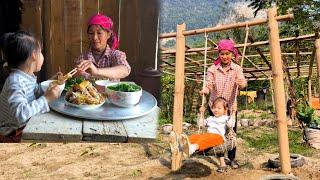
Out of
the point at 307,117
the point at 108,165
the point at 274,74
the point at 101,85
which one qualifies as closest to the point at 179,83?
the point at 274,74

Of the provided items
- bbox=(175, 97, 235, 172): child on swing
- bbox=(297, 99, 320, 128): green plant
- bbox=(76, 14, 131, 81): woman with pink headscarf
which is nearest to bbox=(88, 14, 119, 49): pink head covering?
bbox=(76, 14, 131, 81): woman with pink headscarf

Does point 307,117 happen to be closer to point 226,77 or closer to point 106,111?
point 226,77

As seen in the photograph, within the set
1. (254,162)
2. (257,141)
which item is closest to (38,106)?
(254,162)

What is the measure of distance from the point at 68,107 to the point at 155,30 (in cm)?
20

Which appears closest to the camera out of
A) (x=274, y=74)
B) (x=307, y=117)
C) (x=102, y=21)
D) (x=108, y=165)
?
(x=102, y=21)

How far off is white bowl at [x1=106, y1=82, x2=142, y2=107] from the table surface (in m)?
0.03

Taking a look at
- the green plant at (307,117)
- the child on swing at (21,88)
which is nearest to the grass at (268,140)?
the green plant at (307,117)

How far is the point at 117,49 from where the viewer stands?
2.87ft

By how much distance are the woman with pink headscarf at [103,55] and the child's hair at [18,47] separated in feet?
0.30

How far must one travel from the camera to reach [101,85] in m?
0.89

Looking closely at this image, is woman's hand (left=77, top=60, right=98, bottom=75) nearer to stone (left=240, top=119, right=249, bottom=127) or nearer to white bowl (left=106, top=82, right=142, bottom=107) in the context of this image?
white bowl (left=106, top=82, right=142, bottom=107)

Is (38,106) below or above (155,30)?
below

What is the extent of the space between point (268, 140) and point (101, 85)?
289cm

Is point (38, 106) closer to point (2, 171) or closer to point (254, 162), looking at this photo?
point (2, 171)
